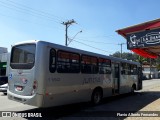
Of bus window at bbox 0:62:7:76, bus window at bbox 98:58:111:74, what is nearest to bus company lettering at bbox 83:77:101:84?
bus window at bbox 98:58:111:74

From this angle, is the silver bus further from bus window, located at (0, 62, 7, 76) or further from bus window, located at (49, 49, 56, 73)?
bus window, located at (0, 62, 7, 76)

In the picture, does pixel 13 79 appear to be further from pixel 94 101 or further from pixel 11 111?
pixel 94 101

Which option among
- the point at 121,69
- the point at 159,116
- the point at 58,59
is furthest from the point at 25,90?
the point at 121,69

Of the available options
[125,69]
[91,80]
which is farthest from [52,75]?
[125,69]

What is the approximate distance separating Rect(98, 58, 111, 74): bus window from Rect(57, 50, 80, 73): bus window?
8.17ft

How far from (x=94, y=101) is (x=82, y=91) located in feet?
5.12

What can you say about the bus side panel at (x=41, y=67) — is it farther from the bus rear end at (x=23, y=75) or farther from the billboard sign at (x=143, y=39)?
the billboard sign at (x=143, y=39)

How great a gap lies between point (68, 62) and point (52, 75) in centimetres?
137

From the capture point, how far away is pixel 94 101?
13.2 metres

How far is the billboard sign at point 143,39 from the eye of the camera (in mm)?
9258

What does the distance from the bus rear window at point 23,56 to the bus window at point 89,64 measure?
3.00m

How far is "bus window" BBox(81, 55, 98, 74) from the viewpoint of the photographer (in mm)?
12141

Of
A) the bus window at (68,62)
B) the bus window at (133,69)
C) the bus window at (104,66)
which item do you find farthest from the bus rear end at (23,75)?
the bus window at (133,69)

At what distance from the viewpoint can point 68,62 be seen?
10977 mm
